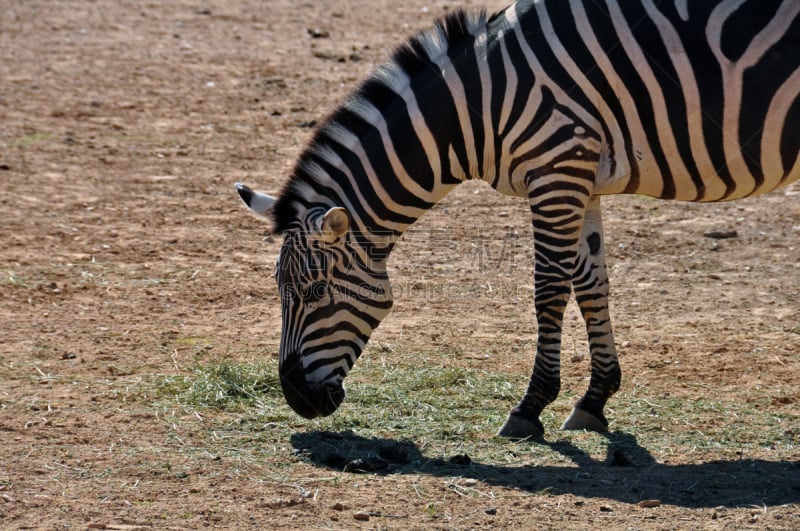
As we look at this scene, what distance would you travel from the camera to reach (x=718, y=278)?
10.1 meters

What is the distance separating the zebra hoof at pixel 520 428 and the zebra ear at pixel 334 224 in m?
1.68

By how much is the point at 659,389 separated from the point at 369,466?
102 inches

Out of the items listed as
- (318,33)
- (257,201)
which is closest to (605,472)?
(257,201)

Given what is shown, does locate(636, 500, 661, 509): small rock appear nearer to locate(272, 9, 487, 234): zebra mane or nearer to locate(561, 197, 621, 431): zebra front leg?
locate(561, 197, 621, 431): zebra front leg

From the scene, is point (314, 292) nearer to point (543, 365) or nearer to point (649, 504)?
point (543, 365)

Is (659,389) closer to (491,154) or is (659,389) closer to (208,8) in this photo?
(491,154)

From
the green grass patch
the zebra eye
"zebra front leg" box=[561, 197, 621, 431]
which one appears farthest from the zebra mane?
"zebra front leg" box=[561, 197, 621, 431]

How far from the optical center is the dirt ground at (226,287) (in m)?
5.96

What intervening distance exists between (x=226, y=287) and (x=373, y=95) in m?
3.41

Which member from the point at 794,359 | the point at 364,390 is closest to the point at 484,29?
the point at 364,390

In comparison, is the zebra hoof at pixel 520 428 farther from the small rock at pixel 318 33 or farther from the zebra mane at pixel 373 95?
the small rock at pixel 318 33

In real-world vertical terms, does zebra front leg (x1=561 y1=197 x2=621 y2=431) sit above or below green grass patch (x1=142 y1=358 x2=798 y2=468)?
above

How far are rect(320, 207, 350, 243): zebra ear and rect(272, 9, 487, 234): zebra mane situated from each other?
27 centimetres

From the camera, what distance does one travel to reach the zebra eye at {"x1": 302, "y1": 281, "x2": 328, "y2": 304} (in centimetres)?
692
